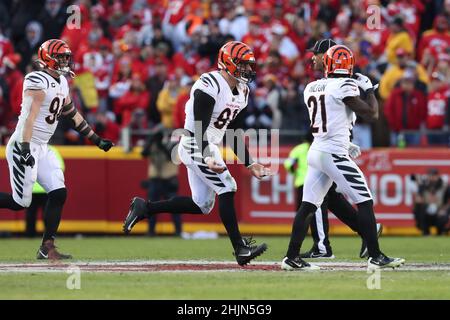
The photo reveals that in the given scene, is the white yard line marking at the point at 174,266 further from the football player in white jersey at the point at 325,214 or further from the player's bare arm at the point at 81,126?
the player's bare arm at the point at 81,126

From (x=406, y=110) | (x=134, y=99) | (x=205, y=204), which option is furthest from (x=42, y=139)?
(x=134, y=99)

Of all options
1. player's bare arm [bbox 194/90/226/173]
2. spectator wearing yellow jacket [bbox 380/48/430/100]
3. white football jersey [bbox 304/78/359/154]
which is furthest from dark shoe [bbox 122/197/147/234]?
spectator wearing yellow jacket [bbox 380/48/430/100]

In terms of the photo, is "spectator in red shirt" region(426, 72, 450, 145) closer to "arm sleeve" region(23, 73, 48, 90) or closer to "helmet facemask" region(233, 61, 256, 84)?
"helmet facemask" region(233, 61, 256, 84)

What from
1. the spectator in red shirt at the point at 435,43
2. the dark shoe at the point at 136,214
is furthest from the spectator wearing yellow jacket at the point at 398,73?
the dark shoe at the point at 136,214

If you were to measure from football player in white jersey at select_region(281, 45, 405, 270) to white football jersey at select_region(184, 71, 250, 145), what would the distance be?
726mm

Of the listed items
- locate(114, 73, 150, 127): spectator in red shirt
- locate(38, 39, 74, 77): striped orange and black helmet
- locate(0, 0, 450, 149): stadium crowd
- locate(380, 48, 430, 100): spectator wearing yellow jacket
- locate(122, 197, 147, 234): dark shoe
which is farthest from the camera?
locate(114, 73, 150, 127): spectator in red shirt

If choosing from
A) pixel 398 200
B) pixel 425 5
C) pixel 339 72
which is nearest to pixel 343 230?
pixel 398 200

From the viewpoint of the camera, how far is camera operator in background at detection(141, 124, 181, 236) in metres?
18.1

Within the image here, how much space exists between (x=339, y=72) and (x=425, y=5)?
445 inches

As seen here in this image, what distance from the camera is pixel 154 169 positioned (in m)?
18.2

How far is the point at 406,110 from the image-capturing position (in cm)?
1838

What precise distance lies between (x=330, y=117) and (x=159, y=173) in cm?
804

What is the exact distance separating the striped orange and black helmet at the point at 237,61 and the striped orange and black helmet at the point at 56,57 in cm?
183
